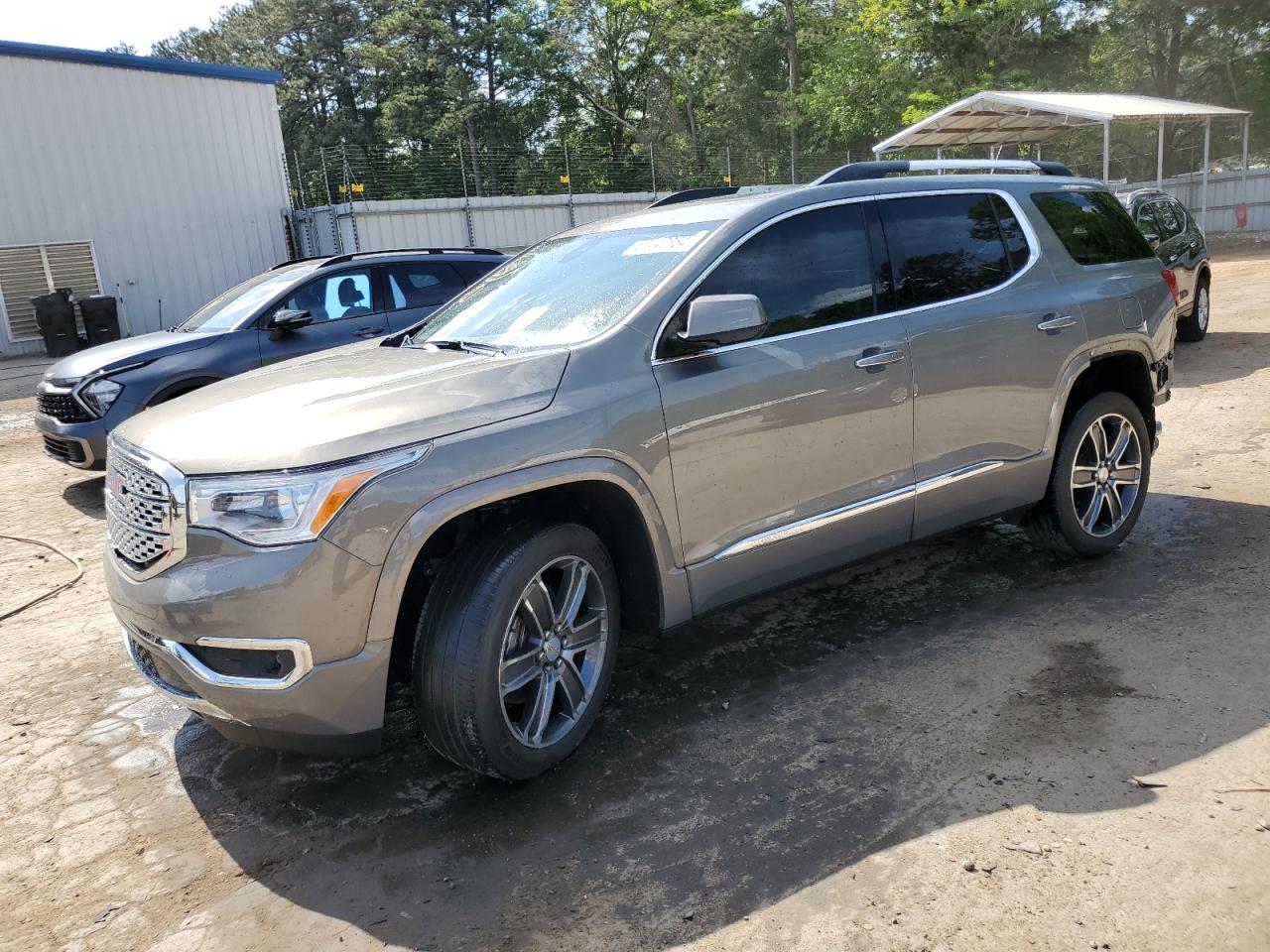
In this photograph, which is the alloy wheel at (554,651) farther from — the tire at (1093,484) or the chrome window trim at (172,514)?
the tire at (1093,484)

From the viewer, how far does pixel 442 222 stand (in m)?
19.9

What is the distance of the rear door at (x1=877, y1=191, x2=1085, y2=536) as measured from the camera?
13.3 ft

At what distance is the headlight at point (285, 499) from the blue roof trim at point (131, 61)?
18.7 m

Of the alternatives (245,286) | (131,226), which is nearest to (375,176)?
(131,226)

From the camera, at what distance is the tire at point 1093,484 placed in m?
4.63

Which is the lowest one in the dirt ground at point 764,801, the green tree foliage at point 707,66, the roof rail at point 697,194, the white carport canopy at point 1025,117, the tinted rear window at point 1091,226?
the dirt ground at point 764,801

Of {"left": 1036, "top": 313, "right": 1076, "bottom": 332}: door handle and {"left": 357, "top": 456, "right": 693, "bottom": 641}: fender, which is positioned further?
{"left": 1036, "top": 313, "right": 1076, "bottom": 332}: door handle

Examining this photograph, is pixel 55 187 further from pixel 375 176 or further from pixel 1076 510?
pixel 1076 510

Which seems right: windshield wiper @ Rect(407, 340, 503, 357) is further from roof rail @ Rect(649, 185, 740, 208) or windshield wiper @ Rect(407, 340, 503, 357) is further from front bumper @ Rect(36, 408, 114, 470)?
front bumper @ Rect(36, 408, 114, 470)

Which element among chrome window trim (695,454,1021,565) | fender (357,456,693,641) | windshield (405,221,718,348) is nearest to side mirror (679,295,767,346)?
windshield (405,221,718,348)

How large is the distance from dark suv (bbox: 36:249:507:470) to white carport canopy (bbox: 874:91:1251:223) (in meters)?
14.2

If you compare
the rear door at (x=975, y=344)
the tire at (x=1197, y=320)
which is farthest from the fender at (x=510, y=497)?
the tire at (x=1197, y=320)

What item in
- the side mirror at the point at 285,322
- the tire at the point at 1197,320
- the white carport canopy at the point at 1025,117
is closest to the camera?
the side mirror at the point at 285,322

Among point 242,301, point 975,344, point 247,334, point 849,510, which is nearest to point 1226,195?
point 242,301
